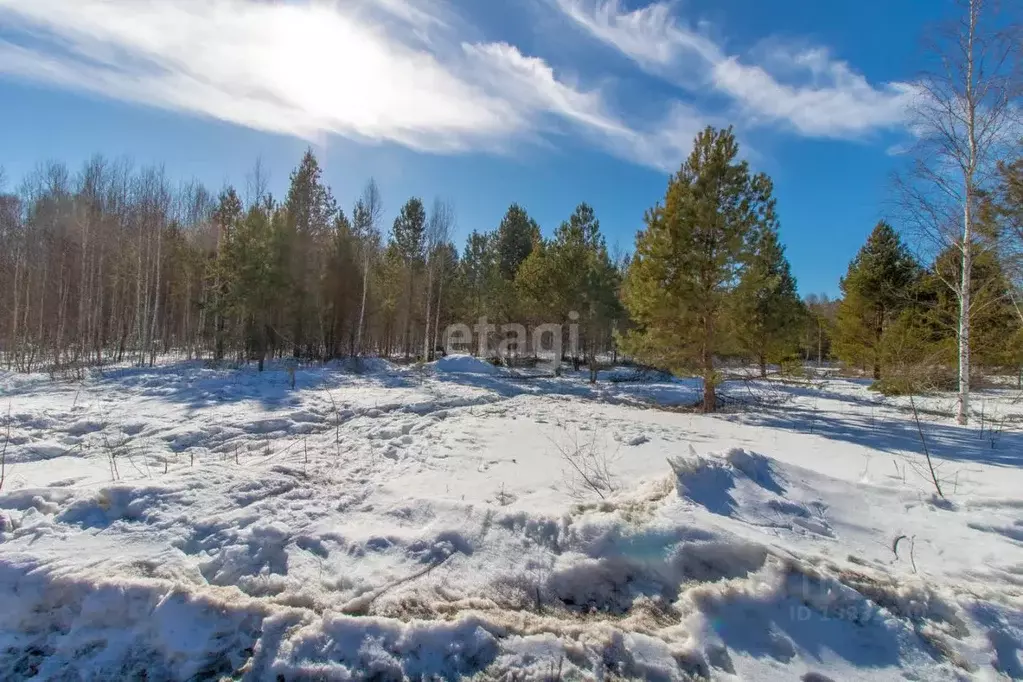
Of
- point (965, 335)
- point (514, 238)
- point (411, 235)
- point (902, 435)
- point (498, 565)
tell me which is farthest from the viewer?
point (514, 238)

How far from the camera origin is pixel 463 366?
21.1m

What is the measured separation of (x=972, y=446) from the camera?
7.36 m

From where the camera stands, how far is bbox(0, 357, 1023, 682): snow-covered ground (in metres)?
2.34

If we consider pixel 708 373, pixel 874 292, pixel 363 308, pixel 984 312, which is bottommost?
pixel 708 373

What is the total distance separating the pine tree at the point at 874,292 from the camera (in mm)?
20812

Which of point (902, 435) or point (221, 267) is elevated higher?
point (221, 267)

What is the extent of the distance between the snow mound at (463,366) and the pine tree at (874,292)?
18.2 meters

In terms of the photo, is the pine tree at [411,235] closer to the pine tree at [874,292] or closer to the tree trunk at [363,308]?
the tree trunk at [363,308]

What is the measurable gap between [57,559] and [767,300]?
2179 cm

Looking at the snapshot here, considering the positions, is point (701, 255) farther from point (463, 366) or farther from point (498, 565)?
point (463, 366)

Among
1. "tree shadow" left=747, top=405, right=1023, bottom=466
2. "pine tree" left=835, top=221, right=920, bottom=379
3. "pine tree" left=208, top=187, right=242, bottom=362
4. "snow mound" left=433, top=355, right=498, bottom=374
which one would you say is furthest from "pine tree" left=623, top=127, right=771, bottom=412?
"pine tree" left=208, top=187, right=242, bottom=362

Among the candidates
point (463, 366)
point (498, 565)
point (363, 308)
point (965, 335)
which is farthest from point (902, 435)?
point (363, 308)

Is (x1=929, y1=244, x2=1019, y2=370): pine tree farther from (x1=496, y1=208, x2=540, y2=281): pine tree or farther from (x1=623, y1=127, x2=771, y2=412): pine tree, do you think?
(x1=496, y1=208, x2=540, y2=281): pine tree

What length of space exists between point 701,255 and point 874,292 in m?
16.0
